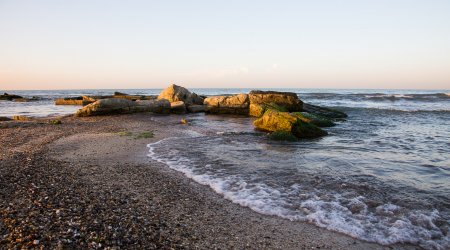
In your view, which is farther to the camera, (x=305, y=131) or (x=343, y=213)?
(x=305, y=131)

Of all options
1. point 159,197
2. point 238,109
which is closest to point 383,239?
point 159,197

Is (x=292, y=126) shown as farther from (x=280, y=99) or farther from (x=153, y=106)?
(x=153, y=106)

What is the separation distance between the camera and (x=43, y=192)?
5.51 m

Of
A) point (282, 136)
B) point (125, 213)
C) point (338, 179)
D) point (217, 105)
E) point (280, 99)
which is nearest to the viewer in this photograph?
point (125, 213)

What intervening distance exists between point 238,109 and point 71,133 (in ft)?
47.0

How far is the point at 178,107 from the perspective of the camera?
25.9 meters

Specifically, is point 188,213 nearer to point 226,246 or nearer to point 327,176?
point 226,246

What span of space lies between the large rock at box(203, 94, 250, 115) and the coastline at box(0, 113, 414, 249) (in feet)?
57.4

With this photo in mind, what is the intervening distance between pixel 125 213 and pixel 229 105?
21324mm

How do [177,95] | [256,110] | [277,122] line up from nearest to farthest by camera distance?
[277,122] → [256,110] → [177,95]

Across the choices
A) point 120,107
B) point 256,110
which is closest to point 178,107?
point 120,107

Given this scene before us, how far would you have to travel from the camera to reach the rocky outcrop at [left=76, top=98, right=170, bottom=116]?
21.8m

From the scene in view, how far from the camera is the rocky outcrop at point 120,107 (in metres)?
Result: 21.8

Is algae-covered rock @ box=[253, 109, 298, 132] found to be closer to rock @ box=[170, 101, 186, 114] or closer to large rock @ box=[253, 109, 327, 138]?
large rock @ box=[253, 109, 327, 138]
